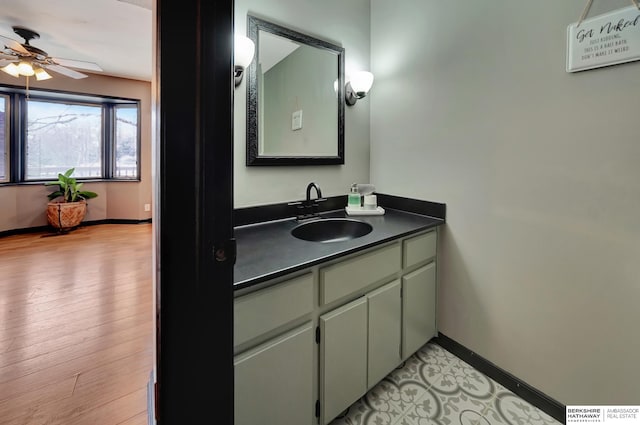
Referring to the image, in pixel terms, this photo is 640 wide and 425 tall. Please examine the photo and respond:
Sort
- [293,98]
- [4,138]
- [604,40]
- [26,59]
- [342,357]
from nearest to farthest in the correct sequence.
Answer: [604,40] < [342,357] < [293,98] < [26,59] < [4,138]

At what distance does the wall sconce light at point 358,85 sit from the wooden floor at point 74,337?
6.69 ft

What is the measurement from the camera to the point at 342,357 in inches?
50.5

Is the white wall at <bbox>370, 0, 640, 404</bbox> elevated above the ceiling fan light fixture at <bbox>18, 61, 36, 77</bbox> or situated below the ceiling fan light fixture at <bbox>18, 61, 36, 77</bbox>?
below

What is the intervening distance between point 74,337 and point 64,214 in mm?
3438

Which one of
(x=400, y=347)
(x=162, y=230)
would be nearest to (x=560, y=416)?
(x=400, y=347)

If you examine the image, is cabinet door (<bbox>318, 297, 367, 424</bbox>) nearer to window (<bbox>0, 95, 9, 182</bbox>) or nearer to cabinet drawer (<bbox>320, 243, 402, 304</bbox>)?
cabinet drawer (<bbox>320, 243, 402, 304</bbox>)

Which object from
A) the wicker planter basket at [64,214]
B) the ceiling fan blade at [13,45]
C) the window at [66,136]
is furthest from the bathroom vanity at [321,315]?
the window at [66,136]

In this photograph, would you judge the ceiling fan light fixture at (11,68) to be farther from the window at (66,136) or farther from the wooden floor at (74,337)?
the wooden floor at (74,337)

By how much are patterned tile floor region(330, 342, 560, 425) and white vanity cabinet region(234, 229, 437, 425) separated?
120mm

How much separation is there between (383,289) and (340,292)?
0.99ft

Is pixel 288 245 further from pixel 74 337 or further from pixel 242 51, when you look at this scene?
pixel 74 337

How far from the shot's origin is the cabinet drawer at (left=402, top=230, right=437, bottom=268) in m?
1.59

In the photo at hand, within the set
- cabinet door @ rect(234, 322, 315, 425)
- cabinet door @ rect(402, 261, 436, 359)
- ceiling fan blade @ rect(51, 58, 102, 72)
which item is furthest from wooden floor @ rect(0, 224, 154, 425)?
ceiling fan blade @ rect(51, 58, 102, 72)

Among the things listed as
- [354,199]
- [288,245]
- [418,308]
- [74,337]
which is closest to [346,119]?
[354,199]
